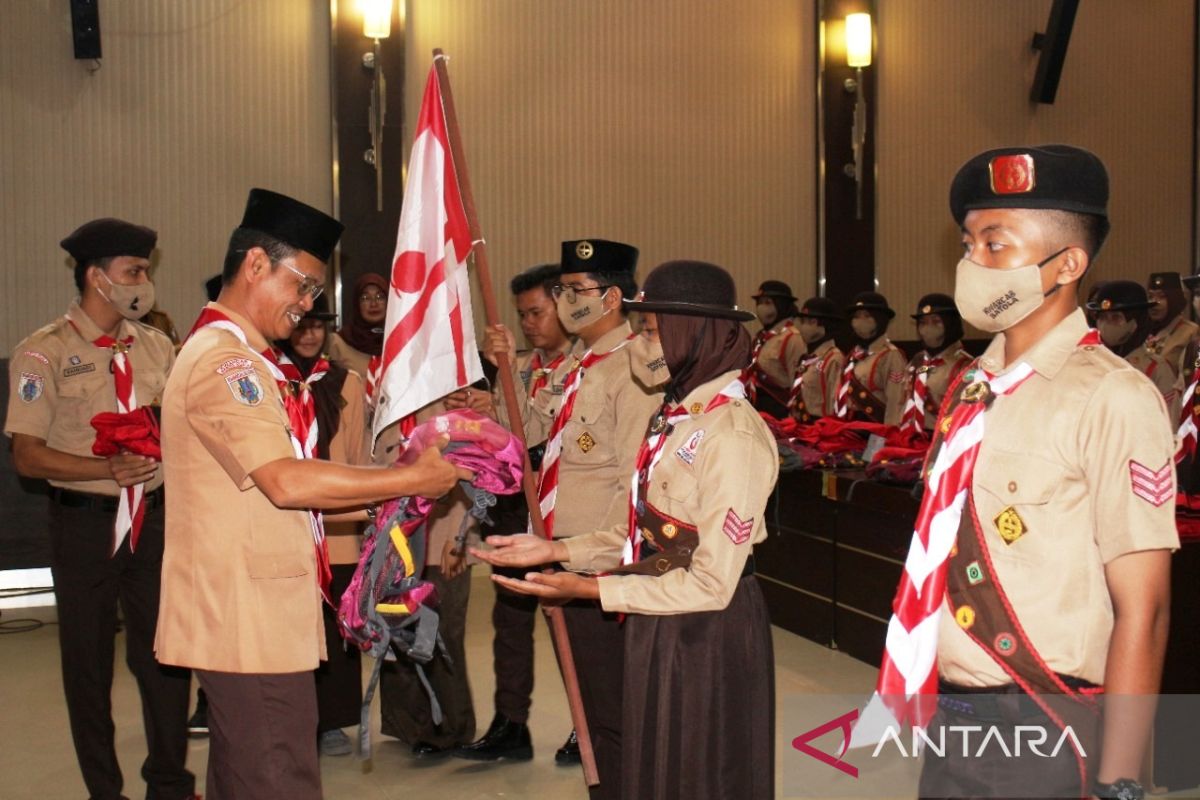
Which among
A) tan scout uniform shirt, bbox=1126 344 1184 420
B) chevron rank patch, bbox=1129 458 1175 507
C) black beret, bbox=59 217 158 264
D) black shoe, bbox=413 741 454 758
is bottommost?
black shoe, bbox=413 741 454 758

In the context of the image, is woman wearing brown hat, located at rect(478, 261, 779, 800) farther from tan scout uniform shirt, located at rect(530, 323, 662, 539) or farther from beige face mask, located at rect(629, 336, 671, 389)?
tan scout uniform shirt, located at rect(530, 323, 662, 539)

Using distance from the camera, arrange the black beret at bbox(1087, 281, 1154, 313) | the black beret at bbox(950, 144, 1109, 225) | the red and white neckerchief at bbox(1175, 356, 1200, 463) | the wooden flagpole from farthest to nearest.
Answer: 1. the black beret at bbox(1087, 281, 1154, 313)
2. the red and white neckerchief at bbox(1175, 356, 1200, 463)
3. the wooden flagpole
4. the black beret at bbox(950, 144, 1109, 225)

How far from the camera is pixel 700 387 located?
2.61 meters

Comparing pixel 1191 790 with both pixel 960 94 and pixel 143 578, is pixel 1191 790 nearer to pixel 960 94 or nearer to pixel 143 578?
pixel 143 578

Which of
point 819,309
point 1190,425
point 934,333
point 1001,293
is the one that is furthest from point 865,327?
point 1001,293

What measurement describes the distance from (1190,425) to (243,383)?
401cm

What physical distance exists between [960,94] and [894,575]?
5.81 m

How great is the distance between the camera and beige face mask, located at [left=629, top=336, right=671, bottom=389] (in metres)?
3.06

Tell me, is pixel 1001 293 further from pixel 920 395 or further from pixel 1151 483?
pixel 920 395

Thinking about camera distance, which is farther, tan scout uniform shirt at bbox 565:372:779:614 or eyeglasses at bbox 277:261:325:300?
eyeglasses at bbox 277:261:325:300

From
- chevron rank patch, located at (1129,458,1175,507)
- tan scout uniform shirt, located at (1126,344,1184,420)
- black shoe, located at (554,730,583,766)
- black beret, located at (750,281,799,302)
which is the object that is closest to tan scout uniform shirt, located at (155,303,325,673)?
chevron rank patch, located at (1129,458,1175,507)

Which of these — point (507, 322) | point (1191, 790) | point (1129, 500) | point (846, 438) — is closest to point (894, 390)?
point (846, 438)

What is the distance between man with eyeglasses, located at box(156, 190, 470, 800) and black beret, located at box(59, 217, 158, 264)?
1433 millimetres

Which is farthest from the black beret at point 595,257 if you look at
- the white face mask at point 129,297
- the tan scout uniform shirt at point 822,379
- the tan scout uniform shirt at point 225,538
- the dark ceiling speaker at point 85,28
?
the tan scout uniform shirt at point 822,379
